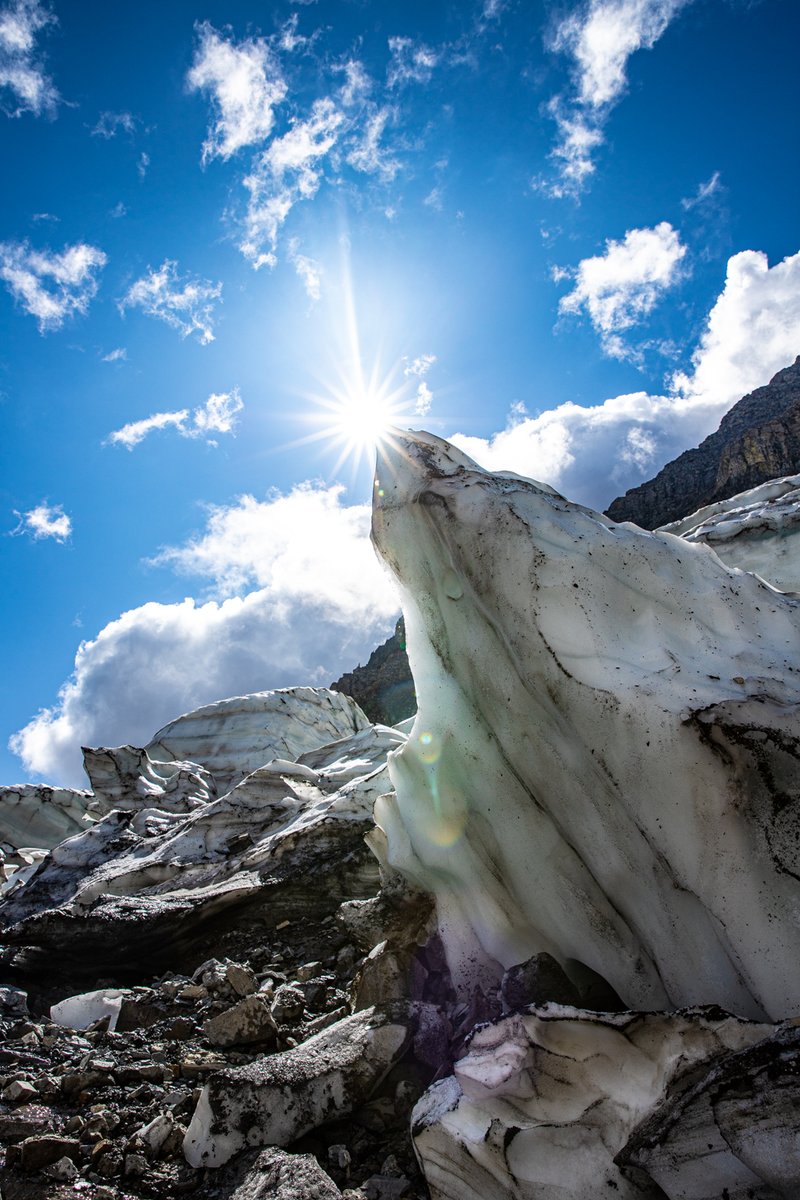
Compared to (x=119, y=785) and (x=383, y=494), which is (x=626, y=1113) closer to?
(x=383, y=494)

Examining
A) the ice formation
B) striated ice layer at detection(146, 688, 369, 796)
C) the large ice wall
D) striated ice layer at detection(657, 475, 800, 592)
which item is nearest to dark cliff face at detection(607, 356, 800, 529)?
striated ice layer at detection(146, 688, 369, 796)

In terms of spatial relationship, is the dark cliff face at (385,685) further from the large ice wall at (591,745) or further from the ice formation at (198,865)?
the large ice wall at (591,745)

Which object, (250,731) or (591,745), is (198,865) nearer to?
(591,745)

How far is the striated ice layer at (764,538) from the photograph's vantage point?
736cm

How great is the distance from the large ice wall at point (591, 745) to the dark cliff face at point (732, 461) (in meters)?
36.2

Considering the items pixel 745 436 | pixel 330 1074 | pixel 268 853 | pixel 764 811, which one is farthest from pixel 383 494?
pixel 745 436

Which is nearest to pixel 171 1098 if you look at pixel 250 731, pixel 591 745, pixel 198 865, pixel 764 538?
pixel 591 745

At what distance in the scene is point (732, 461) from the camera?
4159cm

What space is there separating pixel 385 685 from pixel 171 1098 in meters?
41.0

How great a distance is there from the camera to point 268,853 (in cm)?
689

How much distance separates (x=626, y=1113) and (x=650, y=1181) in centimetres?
17

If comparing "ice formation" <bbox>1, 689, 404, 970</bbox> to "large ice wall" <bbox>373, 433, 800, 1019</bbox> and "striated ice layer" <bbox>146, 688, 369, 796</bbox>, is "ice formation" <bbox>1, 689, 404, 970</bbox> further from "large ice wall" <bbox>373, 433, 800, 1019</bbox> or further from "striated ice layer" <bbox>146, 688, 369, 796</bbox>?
"striated ice layer" <bbox>146, 688, 369, 796</bbox>

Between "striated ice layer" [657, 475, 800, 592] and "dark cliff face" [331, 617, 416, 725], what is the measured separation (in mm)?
27625

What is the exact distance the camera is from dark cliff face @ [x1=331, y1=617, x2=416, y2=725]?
40094 millimetres
